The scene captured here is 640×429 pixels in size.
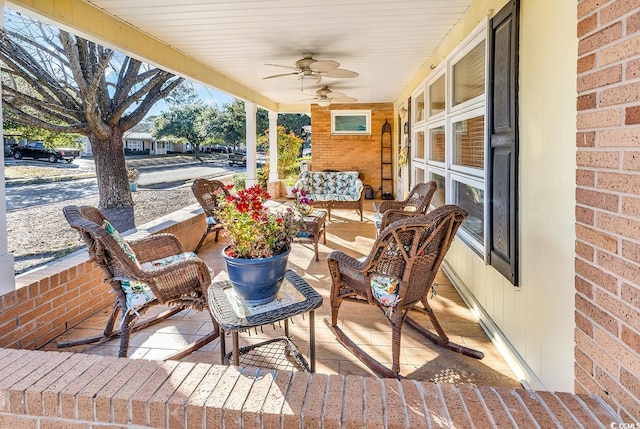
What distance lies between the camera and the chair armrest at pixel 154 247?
276 cm

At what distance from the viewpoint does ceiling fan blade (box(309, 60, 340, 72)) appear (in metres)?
4.02

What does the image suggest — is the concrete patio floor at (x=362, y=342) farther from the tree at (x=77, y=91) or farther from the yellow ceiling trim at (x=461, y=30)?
the tree at (x=77, y=91)

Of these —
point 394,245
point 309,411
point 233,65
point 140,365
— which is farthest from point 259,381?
point 233,65

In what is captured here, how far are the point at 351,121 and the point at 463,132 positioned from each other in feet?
21.1

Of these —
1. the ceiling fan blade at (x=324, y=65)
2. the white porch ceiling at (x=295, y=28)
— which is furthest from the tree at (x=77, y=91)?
the ceiling fan blade at (x=324, y=65)

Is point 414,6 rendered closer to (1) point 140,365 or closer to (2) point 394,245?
(2) point 394,245

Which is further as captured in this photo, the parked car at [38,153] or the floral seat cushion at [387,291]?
the parked car at [38,153]

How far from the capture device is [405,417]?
3.75ft

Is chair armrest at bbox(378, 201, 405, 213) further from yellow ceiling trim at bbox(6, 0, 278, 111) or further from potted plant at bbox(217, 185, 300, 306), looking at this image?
potted plant at bbox(217, 185, 300, 306)

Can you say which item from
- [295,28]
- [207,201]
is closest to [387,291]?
[295,28]

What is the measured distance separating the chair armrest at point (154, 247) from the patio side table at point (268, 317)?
2.83 feet

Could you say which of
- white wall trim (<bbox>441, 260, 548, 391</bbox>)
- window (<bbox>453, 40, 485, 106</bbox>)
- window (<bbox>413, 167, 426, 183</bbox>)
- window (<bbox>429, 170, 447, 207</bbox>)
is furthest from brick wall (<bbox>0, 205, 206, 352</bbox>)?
window (<bbox>413, 167, 426, 183</bbox>)

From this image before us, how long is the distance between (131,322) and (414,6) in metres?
2.98

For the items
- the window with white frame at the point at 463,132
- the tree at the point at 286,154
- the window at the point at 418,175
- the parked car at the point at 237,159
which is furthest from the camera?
the parked car at the point at 237,159
